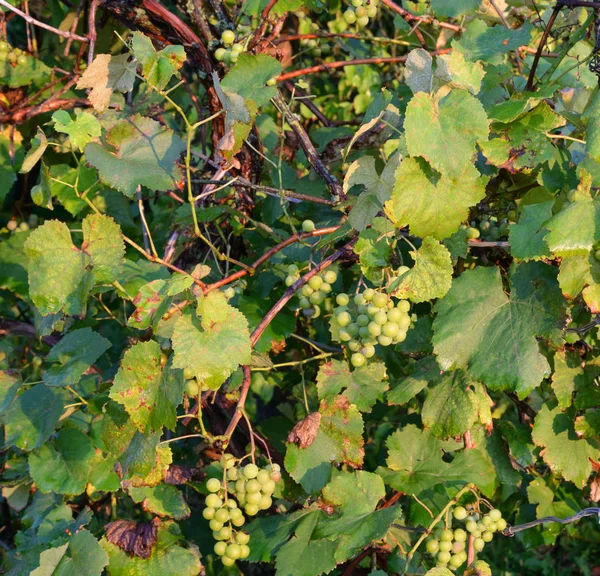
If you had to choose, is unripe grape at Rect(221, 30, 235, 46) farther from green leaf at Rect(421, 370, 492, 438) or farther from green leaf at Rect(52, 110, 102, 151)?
Result: green leaf at Rect(421, 370, 492, 438)

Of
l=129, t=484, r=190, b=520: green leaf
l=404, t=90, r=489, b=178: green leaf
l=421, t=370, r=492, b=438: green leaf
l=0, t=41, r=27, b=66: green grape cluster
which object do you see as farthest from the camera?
l=0, t=41, r=27, b=66: green grape cluster

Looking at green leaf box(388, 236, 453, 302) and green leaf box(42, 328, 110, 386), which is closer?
green leaf box(388, 236, 453, 302)

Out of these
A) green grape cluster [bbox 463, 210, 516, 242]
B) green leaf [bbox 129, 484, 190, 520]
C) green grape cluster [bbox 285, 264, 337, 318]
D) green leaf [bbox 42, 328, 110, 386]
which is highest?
green grape cluster [bbox 463, 210, 516, 242]

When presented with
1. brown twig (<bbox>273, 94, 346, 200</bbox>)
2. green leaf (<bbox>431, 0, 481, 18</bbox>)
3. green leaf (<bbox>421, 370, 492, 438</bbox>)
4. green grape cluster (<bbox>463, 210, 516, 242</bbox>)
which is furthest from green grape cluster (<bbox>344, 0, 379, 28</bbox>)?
green leaf (<bbox>421, 370, 492, 438</bbox>)

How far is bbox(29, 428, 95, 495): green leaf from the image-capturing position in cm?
173

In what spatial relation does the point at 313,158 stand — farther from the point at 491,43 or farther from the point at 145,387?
the point at 145,387

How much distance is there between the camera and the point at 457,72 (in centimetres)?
126

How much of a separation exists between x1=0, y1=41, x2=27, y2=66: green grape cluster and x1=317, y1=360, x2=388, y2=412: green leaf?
59.5 inches

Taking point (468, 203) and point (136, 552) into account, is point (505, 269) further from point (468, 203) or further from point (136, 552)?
point (136, 552)

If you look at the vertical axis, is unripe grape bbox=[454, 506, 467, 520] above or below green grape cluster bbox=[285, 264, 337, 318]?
below

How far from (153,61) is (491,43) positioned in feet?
2.87

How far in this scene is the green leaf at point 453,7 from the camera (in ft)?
5.70

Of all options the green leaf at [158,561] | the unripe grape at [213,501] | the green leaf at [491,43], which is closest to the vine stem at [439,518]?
the unripe grape at [213,501]

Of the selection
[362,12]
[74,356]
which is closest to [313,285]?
[74,356]
